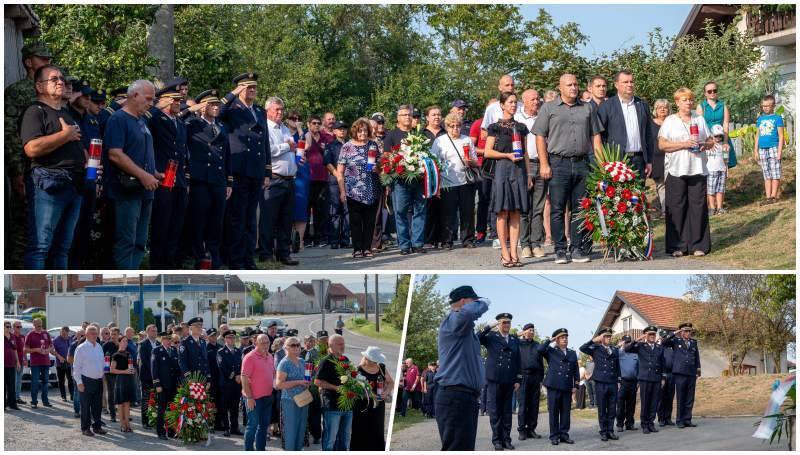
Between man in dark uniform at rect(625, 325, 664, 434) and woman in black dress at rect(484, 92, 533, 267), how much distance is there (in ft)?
5.94

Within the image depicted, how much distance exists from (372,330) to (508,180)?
2.85 meters

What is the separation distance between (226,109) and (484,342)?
391 centimetres

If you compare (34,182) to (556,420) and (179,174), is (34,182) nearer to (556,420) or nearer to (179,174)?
(179,174)

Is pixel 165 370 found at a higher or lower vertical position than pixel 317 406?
higher

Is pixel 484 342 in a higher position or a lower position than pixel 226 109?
lower

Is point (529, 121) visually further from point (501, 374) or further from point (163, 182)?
point (163, 182)

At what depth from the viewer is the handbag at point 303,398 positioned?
34.0 feet

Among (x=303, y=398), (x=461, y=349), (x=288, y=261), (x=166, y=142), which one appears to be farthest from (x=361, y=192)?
(x=461, y=349)

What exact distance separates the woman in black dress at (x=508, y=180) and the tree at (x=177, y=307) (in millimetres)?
3316

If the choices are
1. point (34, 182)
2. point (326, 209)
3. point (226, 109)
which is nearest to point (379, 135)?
point (326, 209)

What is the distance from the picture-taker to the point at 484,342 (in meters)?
10.4

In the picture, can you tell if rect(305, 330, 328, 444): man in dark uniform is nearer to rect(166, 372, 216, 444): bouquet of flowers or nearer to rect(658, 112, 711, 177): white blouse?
rect(166, 372, 216, 444): bouquet of flowers

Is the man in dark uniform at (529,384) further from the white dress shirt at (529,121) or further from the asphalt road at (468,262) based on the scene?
the white dress shirt at (529,121)

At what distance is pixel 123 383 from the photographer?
12.6 metres
